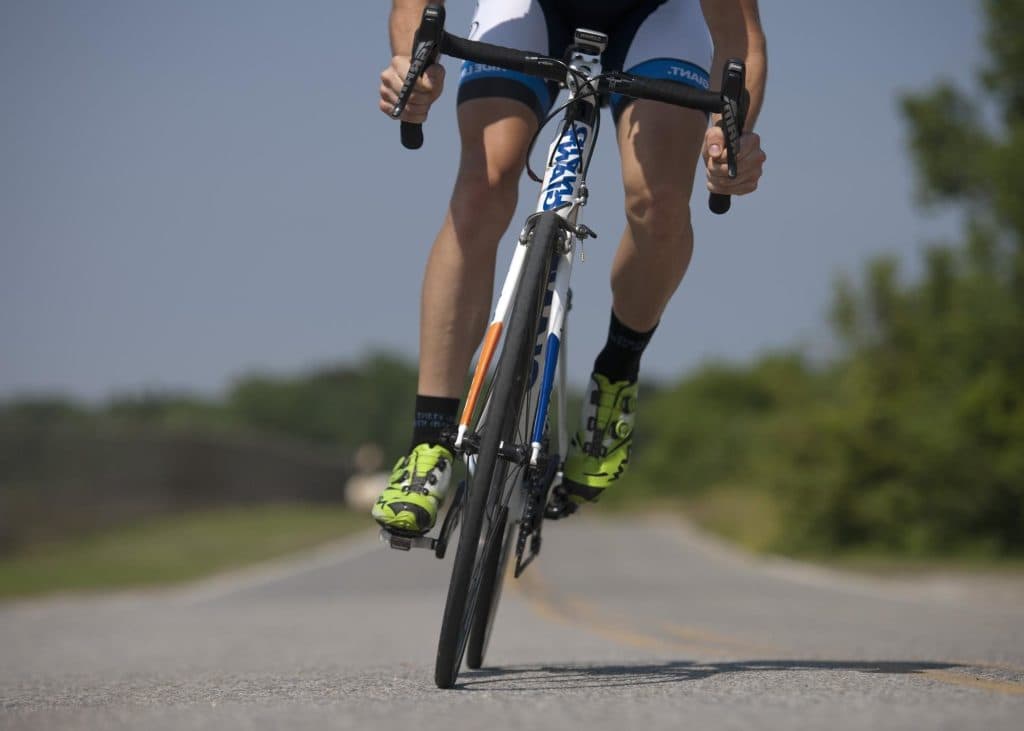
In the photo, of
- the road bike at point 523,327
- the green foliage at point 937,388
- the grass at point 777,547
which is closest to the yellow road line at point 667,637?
the road bike at point 523,327

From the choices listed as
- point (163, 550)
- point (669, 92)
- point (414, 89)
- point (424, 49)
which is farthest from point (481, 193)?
point (163, 550)

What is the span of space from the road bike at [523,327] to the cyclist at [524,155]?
125 mm

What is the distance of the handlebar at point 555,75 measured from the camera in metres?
3.28

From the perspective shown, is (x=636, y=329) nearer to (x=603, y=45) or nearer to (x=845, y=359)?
(x=603, y=45)

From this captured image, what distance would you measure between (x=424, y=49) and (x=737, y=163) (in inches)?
32.8

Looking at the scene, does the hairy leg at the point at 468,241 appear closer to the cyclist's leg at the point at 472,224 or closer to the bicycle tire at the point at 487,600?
the cyclist's leg at the point at 472,224

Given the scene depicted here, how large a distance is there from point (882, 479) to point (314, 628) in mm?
18089

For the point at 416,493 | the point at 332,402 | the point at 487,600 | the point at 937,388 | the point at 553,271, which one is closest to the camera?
the point at 416,493

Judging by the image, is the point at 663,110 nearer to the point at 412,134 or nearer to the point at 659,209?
the point at 659,209

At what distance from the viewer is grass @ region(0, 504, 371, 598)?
1851 centimetres

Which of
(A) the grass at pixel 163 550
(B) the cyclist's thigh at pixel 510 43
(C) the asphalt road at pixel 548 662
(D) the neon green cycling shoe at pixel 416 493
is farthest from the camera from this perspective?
(A) the grass at pixel 163 550

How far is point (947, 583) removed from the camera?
15211 millimetres

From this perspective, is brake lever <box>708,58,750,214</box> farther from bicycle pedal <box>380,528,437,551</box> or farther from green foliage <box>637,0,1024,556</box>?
green foliage <box>637,0,1024,556</box>

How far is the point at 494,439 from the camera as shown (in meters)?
3.28
